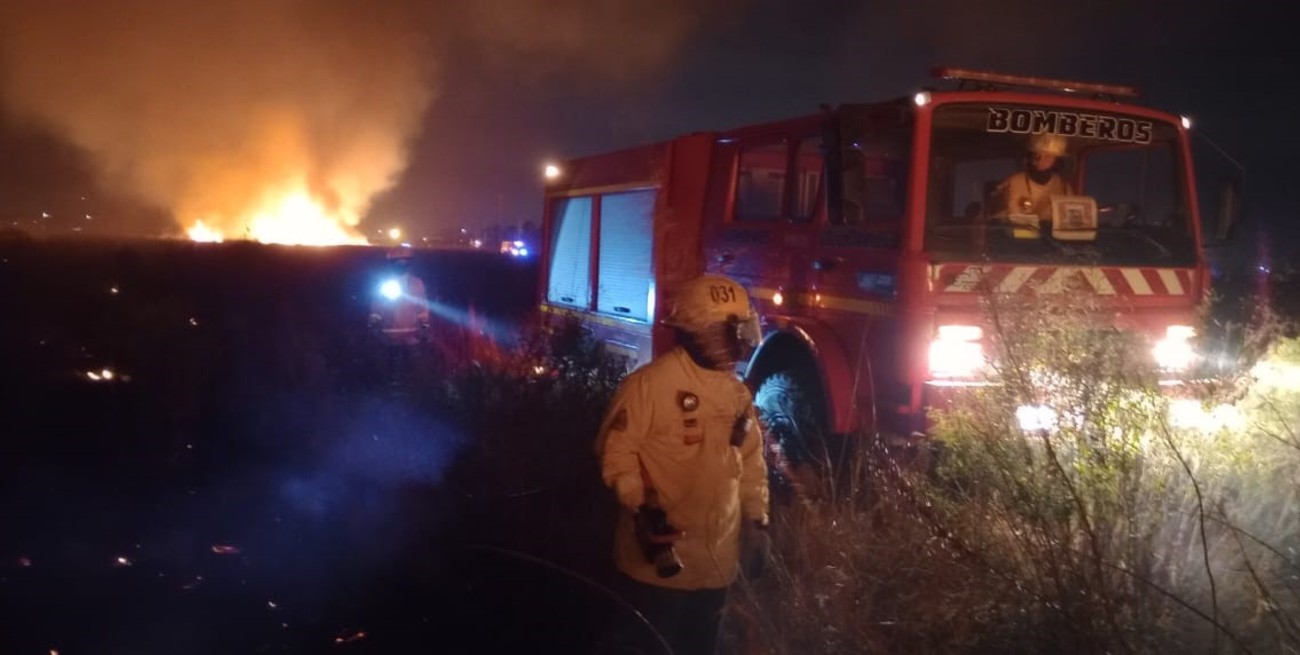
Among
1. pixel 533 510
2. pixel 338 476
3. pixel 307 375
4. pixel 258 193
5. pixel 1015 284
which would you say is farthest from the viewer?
pixel 258 193

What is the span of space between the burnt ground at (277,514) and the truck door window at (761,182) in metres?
1.97

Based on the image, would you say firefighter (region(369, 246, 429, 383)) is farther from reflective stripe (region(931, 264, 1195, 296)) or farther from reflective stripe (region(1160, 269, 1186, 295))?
reflective stripe (region(1160, 269, 1186, 295))

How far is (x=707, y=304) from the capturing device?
326cm

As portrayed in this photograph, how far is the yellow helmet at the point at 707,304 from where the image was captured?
3.24m

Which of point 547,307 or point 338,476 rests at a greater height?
point 547,307

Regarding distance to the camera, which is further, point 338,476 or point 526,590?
point 338,476

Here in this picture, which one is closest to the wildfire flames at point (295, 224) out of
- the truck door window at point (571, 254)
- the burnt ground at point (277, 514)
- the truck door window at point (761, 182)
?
the burnt ground at point (277, 514)

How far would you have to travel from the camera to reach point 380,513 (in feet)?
20.0

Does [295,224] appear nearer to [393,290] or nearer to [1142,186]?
[393,290]

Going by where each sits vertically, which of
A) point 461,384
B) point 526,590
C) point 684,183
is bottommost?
point 526,590

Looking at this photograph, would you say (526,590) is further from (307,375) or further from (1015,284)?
(307,375)

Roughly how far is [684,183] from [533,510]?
327 centimetres

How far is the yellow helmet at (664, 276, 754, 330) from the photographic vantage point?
3244mm

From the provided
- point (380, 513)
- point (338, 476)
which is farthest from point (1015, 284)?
point (338, 476)
